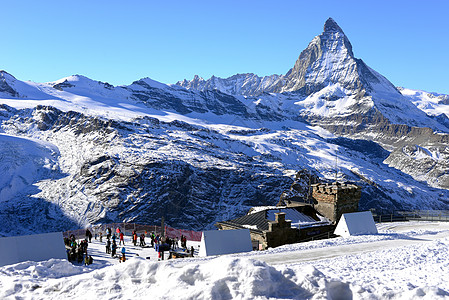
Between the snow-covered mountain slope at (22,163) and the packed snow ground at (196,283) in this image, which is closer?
the packed snow ground at (196,283)

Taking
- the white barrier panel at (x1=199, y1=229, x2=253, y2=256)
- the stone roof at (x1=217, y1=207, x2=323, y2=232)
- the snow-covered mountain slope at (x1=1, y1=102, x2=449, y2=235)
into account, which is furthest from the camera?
the snow-covered mountain slope at (x1=1, y1=102, x2=449, y2=235)

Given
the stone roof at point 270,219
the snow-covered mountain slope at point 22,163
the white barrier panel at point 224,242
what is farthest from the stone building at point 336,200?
the snow-covered mountain slope at point 22,163

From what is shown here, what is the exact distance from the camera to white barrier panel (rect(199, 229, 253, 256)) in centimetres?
2047

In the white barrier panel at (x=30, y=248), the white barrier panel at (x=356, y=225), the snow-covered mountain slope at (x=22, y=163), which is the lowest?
the white barrier panel at (x=356, y=225)

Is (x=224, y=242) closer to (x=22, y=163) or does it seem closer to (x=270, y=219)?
(x=270, y=219)

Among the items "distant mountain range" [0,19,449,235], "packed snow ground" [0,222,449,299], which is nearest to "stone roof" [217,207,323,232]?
"packed snow ground" [0,222,449,299]

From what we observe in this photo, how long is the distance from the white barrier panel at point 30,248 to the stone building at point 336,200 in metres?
22.1

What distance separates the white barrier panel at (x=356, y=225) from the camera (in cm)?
2608

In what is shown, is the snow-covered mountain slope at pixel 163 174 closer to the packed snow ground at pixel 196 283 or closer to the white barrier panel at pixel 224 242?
the white barrier panel at pixel 224 242

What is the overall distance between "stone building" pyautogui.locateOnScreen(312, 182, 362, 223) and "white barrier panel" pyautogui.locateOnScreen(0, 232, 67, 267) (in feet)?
72.5

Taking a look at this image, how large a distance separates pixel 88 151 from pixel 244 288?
141m

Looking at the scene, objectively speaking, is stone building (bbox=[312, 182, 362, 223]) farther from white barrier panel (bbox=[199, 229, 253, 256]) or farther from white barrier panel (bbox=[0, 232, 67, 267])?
white barrier panel (bbox=[0, 232, 67, 267])

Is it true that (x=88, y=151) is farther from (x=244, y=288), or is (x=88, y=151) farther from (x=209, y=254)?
(x=244, y=288)

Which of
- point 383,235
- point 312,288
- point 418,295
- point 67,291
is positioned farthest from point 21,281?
point 383,235
